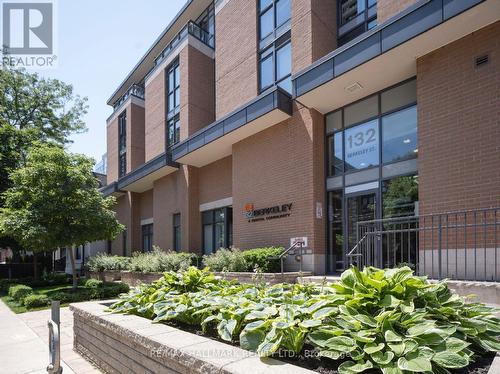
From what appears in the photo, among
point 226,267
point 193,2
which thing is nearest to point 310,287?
point 226,267

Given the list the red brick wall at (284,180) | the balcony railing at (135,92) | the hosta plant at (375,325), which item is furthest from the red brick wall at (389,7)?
the balcony railing at (135,92)

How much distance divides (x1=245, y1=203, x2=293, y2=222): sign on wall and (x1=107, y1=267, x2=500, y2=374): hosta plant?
9.05 metres

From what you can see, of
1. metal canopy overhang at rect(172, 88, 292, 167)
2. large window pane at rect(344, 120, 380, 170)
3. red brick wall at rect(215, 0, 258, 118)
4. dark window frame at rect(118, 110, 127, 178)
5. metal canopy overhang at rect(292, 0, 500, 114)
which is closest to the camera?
metal canopy overhang at rect(292, 0, 500, 114)

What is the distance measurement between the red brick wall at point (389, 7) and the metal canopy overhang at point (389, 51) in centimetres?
147

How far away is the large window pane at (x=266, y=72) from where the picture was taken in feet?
49.6

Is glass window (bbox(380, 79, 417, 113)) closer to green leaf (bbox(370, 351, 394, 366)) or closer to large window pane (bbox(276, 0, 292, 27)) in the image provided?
large window pane (bbox(276, 0, 292, 27))

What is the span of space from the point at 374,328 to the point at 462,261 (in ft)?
22.1

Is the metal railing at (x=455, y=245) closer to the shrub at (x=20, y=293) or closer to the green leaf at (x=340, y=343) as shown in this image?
the green leaf at (x=340, y=343)

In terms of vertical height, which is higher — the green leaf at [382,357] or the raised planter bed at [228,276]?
the green leaf at [382,357]


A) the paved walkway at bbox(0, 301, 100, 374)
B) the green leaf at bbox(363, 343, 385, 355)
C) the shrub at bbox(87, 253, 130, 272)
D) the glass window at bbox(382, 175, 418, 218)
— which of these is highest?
the glass window at bbox(382, 175, 418, 218)

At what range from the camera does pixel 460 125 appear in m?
9.05

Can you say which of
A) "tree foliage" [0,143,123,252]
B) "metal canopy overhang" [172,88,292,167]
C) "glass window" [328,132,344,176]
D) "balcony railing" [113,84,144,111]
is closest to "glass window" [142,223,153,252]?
"metal canopy overhang" [172,88,292,167]

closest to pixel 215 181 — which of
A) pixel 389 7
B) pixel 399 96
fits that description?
pixel 399 96

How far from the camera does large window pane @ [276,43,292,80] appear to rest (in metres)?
14.2
